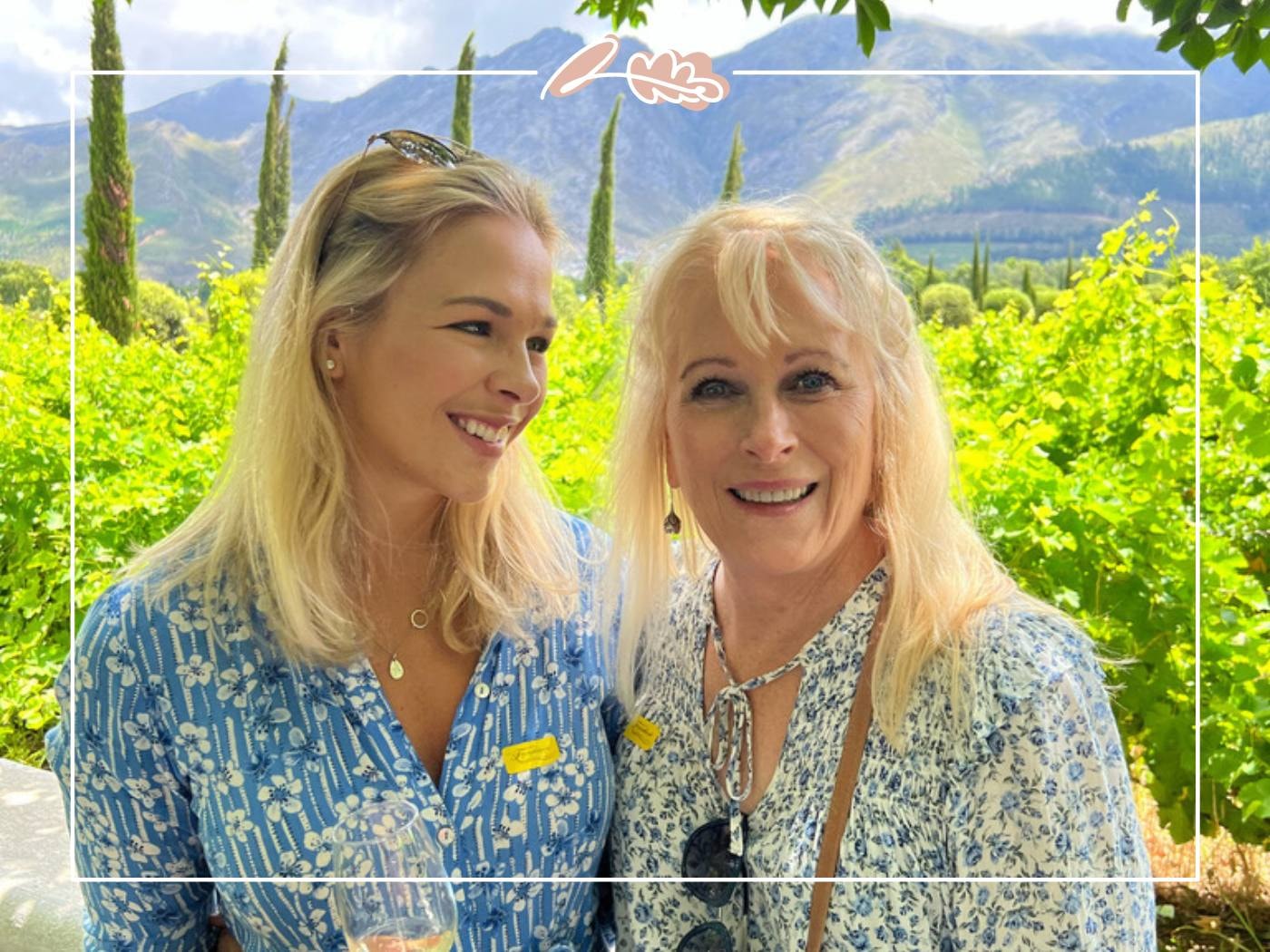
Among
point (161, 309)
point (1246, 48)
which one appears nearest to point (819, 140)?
point (1246, 48)

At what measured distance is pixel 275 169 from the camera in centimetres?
175

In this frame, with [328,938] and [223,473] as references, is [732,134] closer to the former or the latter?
[223,473]

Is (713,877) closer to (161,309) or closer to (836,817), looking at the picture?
(836,817)

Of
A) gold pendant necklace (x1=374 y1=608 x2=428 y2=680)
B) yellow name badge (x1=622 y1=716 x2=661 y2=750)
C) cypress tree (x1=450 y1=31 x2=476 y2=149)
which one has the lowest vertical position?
yellow name badge (x1=622 y1=716 x2=661 y2=750)

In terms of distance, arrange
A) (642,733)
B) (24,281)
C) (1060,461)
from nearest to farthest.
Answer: (642,733) < (24,281) < (1060,461)

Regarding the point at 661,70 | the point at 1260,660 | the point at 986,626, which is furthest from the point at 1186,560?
the point at 661,70

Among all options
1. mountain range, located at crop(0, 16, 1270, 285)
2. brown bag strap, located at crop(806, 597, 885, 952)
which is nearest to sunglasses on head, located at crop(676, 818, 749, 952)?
brown bag strap, located at crop(806, 597, 885, 952)

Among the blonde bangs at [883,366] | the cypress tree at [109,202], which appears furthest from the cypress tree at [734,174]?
the cypress tree at [109,202]

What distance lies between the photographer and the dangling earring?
64.4 inches

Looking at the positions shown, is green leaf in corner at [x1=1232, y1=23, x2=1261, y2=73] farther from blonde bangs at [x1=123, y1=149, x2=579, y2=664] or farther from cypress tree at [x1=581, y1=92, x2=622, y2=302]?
blonde bangs at [x1=123, y1=149, x2=579, y2=664]

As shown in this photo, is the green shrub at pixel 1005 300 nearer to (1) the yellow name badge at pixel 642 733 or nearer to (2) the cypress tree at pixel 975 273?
(2) the cypress tree at pixel 975 273

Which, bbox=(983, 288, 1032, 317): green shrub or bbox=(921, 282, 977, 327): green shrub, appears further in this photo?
bbox=(983, 288, 1032, 317): green shrub

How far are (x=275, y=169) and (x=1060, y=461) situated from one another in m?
2.34

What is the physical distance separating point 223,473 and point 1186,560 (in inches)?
68.6
